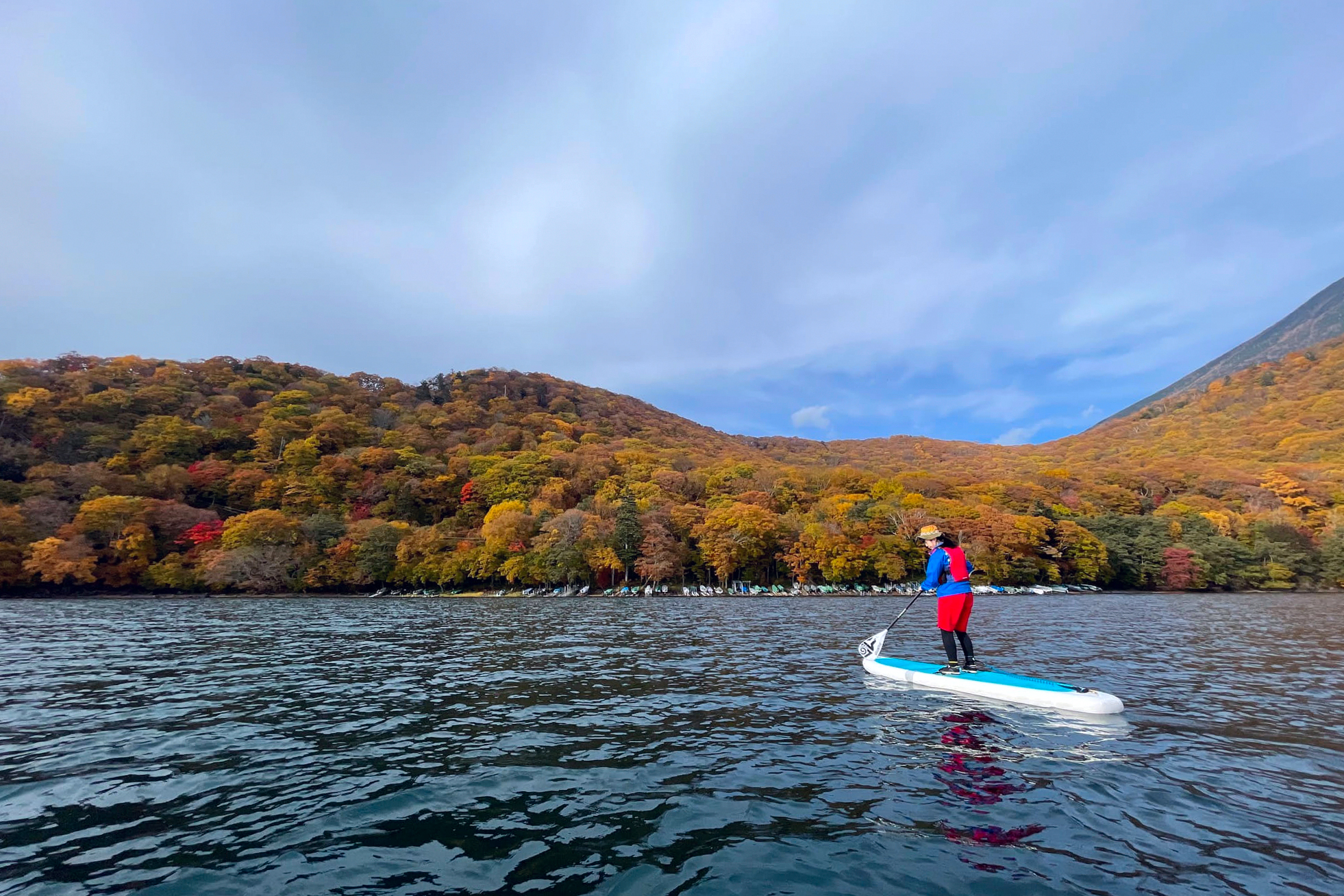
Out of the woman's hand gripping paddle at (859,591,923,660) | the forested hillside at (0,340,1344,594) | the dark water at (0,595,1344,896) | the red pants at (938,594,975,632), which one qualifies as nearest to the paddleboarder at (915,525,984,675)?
the red pants at (938,594,975,632)

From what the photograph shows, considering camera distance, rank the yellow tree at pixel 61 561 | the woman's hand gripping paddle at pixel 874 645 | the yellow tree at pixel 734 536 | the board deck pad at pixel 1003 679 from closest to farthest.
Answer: the board deck pad at pixel 1003 679, the woman's hand gripping paddle at pixel 874 645, the yellow tree at pixel 61 561, the yellow tree at pixel 734 536

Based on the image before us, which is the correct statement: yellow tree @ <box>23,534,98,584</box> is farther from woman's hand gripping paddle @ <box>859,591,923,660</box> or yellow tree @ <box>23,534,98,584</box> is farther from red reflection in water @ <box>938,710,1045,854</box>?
red reflection in water @ <box>938,710,1045,854</box>

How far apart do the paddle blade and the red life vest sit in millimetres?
3501

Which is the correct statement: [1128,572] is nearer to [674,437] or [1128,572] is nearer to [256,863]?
[256,863]

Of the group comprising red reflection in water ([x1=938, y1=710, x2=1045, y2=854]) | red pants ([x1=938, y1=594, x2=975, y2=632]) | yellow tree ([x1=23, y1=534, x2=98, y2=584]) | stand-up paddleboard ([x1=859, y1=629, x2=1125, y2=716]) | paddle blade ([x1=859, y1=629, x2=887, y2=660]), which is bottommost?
red reflection in water ([x1=938, y1=710, x2=1045, y2=854])

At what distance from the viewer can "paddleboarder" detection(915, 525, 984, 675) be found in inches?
562

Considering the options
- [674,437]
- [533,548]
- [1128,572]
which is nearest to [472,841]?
[533,548]

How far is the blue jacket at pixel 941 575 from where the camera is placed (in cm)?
1423

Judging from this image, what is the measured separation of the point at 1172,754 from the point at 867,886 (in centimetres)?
731

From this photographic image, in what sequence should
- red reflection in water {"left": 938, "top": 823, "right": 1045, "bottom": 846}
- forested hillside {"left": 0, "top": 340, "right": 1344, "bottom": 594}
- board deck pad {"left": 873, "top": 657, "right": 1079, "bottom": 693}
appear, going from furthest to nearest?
forested hillside {"left": 0, "top": 340, "right": 1344, "bottom": 594}
board deck pad {"left": 873, "top": 657, "right": 1079, "bottom": 693}
red reflection in water {"left": 938, "top": 823, "right": 1045, "bottom": 846}

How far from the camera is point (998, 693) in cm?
1352

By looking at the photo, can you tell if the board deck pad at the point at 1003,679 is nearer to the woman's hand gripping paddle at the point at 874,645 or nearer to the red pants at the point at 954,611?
the red pants at the point at 954,611

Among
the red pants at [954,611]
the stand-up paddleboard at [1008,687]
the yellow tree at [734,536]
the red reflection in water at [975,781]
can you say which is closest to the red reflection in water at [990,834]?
the red reflection in water at [975,781]

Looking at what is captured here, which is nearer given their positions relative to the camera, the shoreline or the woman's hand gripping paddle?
the woman's hand gripping paddle
